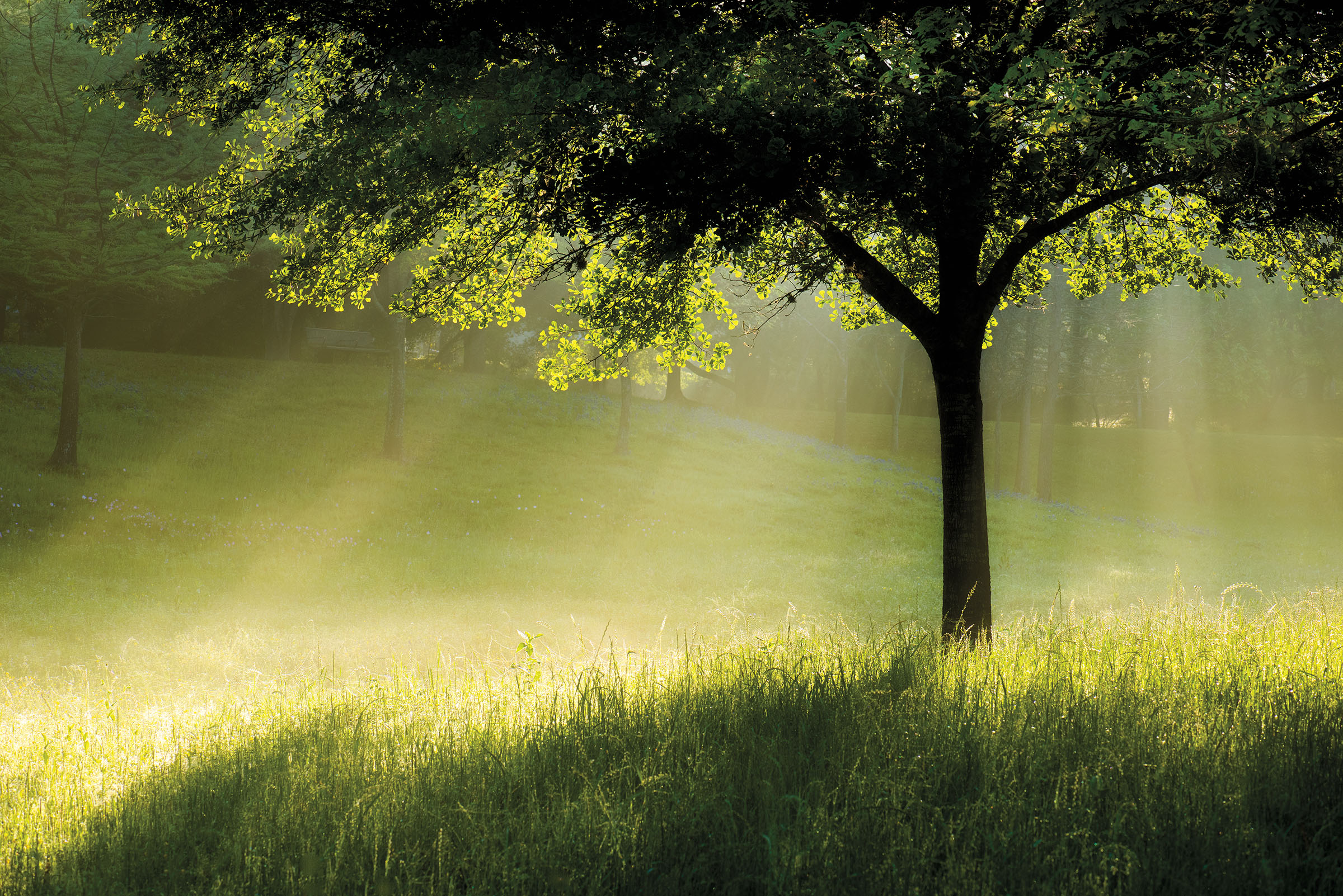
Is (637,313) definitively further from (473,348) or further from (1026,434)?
(473,348)

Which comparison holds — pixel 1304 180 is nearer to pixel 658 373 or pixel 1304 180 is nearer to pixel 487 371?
pixel 658 373

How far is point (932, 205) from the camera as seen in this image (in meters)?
6.38

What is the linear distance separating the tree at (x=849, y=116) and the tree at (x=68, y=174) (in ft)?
35.7

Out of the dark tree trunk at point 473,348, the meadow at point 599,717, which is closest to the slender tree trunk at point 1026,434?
the meadow at point 599,717

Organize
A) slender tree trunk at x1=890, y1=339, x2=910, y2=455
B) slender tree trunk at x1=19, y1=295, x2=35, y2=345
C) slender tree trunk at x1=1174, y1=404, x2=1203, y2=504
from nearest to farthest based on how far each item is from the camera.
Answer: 1. slender tree trunk at x1=19, y1=295, x2=35, y2=345
2. slender tree trunk at x1=1174, y1=404, x2=1203, y2=504
3. slender tree trunk at x1=890, y1=339, x2=910, y2=455

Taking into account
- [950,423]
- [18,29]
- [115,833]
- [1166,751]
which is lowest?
[115,833]

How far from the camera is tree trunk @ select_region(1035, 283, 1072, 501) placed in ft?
94.5

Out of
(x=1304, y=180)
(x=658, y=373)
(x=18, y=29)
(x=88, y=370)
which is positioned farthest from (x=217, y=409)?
(x=1304, y=180)

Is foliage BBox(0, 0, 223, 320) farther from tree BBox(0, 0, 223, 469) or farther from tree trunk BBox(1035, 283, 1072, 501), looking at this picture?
tree trunk BBox(1035, 283, 1072, 501)

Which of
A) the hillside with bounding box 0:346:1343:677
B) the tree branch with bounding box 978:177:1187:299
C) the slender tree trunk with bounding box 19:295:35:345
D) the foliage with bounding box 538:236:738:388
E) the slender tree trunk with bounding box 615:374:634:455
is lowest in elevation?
the hillside with bounding box 0:346:1343:677

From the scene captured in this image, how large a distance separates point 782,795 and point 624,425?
80.9 feet

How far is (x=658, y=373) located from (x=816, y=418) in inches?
437

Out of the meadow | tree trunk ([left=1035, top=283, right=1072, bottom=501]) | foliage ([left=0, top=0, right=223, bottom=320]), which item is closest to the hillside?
the meadow

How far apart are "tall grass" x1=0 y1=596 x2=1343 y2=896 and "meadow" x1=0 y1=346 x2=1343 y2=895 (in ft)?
0.07
